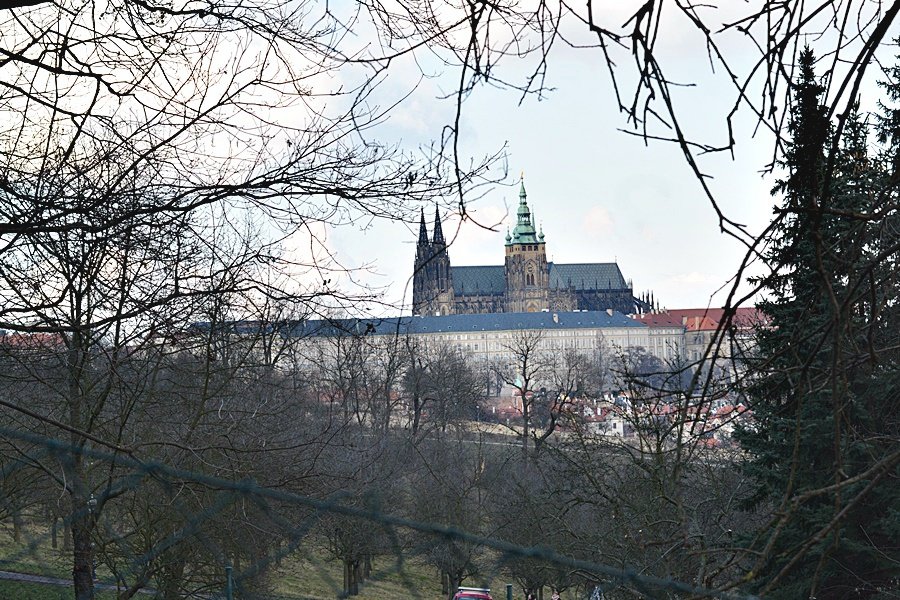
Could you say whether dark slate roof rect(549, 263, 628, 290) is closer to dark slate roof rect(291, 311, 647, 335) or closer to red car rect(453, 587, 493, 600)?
dark slate roof rect(291, 311, 647, 335)

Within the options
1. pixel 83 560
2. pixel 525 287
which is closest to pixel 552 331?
pixel 525 287

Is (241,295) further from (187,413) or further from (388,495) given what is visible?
(388,495)

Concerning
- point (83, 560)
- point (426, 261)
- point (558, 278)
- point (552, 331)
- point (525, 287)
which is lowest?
point (83, 560)

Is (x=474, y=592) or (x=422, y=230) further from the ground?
(x=422, y=230)

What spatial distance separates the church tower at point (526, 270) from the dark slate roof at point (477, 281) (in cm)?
133

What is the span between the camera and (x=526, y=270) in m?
131

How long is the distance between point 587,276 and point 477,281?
605 inches

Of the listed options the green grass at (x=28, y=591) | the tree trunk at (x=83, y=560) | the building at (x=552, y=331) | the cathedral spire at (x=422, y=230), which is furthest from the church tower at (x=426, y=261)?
the building at (x=552, y=331)

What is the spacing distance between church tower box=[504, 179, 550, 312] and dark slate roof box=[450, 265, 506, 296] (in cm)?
133

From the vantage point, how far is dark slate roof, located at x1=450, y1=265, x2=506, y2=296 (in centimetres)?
13138

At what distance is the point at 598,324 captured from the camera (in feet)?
406

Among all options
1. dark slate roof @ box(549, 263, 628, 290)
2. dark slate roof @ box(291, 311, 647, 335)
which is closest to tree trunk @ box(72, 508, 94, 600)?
dark slate roof @ box(291, 311, 647, 335)

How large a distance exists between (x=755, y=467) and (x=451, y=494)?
811 centimetres

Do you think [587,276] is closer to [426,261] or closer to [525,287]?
[525,287]
